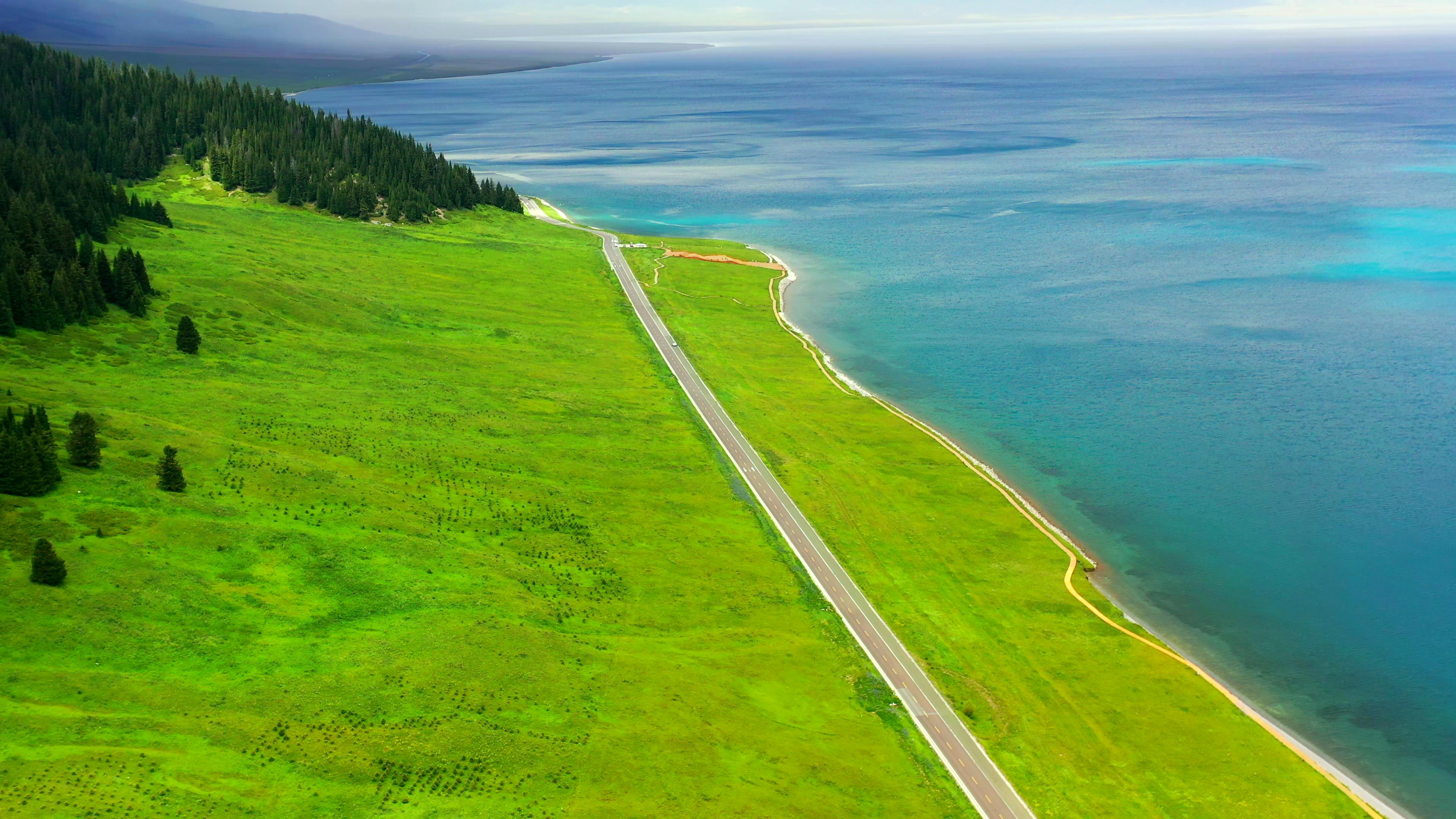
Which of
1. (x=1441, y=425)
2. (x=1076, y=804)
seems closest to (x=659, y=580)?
(x=1076, y=804)

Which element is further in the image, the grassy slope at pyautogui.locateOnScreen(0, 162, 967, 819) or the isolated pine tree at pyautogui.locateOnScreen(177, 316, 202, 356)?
the isolated pine tree at pyautogui.locateOnScreen(177, 316, 202, 356)

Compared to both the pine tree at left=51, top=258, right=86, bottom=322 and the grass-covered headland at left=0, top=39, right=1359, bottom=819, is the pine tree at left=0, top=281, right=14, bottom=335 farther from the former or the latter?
the pine tree at left=51, top=258, right=86, bottom=322

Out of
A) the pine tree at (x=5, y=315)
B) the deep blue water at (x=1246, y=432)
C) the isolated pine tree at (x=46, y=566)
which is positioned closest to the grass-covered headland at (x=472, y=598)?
the isolated pine tree at (x=46, y=566)

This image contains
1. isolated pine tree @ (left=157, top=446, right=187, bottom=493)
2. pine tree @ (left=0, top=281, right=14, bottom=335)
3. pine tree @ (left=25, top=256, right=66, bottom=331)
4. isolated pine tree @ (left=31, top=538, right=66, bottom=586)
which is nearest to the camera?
isolated pine tree @ (left=31, top=538, right=66, bottom=586)

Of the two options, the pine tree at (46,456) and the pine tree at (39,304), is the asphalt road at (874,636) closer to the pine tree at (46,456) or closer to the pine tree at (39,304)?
the pine tree at (46,456)

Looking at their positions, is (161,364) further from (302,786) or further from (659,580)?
(302,786)

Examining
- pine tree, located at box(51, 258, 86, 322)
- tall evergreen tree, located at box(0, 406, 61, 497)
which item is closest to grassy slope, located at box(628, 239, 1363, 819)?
tall evergreen tree, located at box(0, 406, 61, 497)
